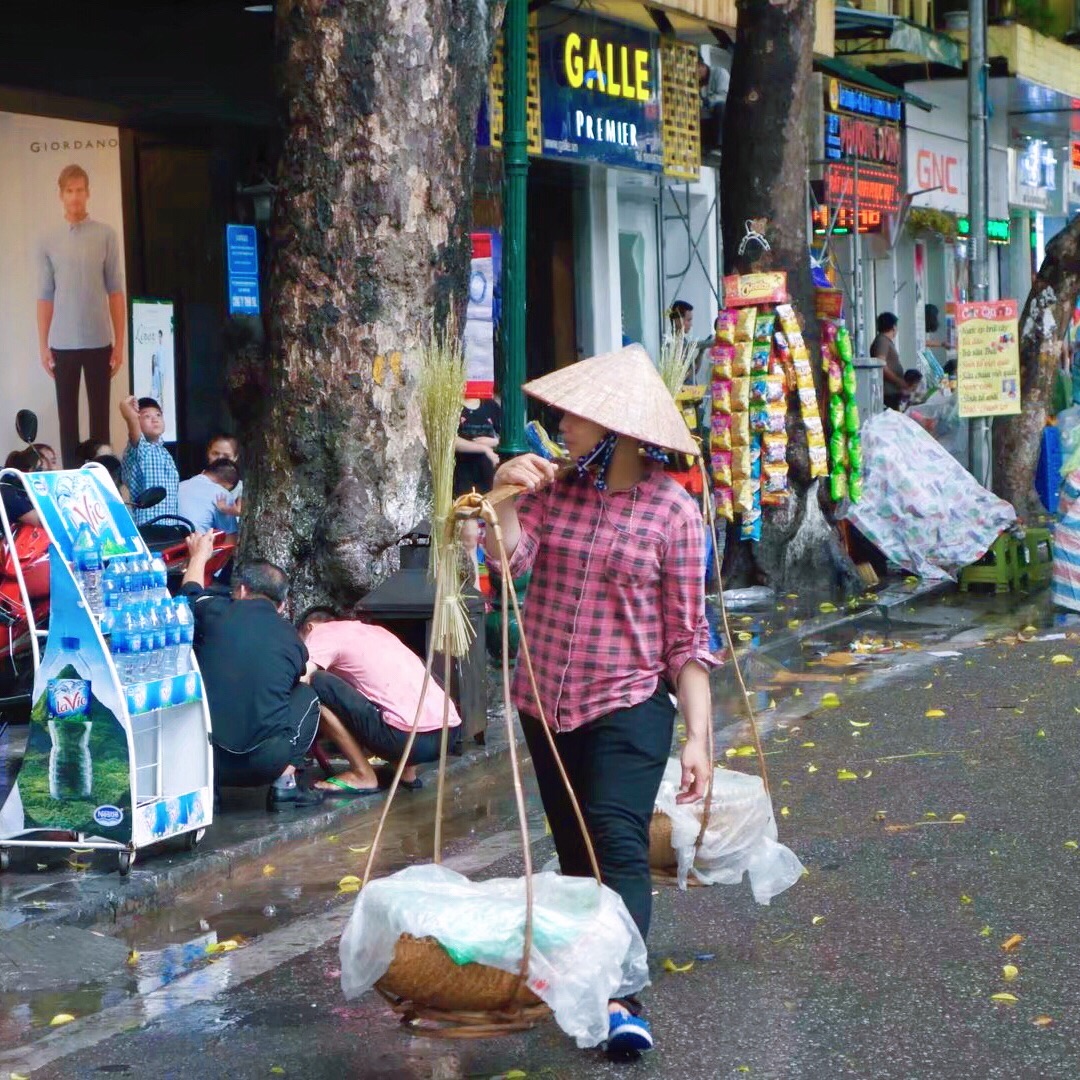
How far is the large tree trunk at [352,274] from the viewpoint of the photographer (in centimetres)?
956

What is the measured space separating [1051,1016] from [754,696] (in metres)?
5.99

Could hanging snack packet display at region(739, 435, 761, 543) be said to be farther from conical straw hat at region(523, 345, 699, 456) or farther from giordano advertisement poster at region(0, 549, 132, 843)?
conical straw hat at region(523, 345, 699, 456)

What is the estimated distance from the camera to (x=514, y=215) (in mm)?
10305

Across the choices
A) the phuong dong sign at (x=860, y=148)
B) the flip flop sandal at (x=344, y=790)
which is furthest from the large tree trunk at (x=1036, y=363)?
the flip flop sandal at (x=344, y=790)

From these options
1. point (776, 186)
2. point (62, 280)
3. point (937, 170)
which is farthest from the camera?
point (937, 170)

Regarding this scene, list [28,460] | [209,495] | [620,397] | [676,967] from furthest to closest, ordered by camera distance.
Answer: [209,495], [28,460], [676,967], [620,397]

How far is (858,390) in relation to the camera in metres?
17.3

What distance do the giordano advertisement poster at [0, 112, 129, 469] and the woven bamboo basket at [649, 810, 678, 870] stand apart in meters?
8.90

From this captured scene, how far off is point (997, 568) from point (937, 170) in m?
14.8

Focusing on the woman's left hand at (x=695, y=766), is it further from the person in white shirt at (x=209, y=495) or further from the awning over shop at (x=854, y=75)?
the awning over shop at (x=854, y=75)

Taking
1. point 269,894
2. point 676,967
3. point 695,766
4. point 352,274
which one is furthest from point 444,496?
point 352,274

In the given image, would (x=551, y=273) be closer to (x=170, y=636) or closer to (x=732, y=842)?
(x=170, y=636)

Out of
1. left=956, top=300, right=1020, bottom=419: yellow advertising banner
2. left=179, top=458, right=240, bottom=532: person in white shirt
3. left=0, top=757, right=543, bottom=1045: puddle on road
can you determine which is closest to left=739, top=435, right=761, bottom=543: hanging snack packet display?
left=956, top=300, right=1020, bottom=419: yellow advertising banner

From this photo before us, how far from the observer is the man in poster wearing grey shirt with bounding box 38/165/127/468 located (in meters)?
13.8
